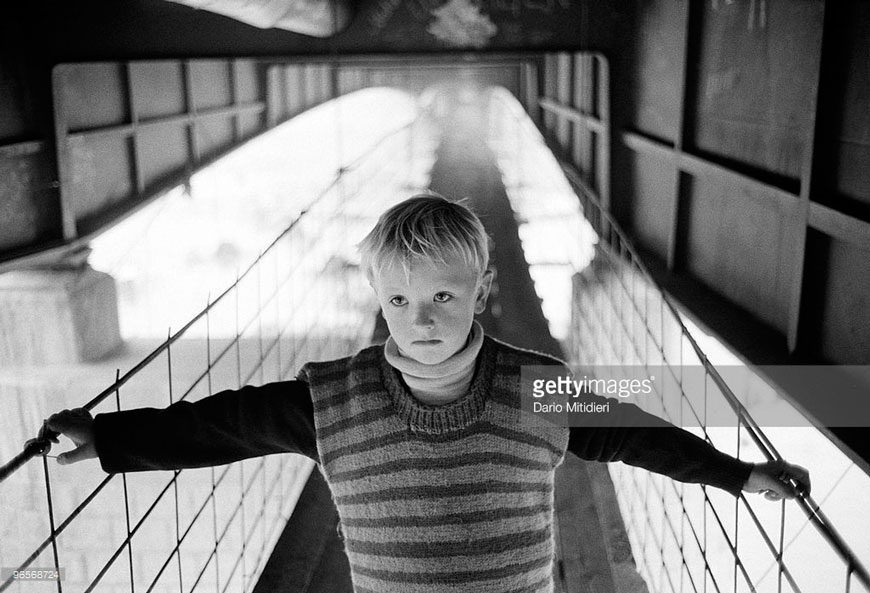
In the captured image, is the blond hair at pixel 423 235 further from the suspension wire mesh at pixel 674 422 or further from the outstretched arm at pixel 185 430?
the suspension wire mesh at pixel 674 422

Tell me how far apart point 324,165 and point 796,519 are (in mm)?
4529

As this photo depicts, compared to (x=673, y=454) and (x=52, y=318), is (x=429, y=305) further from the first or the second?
(x=52, y=318)

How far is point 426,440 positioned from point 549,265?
7.05 feet

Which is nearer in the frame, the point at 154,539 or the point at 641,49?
the point at 154,539

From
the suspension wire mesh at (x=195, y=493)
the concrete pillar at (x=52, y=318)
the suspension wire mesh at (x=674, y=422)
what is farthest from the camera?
the concrete pillar at (x=52, y=318)

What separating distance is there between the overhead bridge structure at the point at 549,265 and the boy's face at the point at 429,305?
24 cm

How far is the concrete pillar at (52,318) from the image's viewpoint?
2904mm

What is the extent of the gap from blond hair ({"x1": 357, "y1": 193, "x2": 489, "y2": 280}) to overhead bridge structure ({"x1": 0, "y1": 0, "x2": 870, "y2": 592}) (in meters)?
0.24

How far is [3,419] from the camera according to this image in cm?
255

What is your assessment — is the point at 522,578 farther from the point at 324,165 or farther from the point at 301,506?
the point at 324,165

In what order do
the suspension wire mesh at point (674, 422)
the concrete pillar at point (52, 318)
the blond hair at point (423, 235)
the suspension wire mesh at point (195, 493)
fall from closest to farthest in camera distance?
the blond hair at point (423, 235) → the suspension wire mesh at point (674, 422) → the suspension wire mesh at point (195, 493) → the concrete pillar at point (52, 318)

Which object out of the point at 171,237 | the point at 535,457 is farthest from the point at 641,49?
the point at 171,237

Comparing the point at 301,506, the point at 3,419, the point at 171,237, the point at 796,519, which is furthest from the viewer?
the point at 171,237

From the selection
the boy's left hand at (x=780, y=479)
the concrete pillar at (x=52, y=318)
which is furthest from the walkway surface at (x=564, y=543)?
the concrete pillar at (x=52, y=318)
